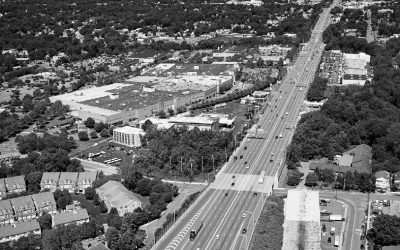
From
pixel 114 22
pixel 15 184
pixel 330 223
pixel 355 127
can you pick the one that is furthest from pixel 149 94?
pixel 114 22

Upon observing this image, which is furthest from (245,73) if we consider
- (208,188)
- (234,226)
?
(234,226)

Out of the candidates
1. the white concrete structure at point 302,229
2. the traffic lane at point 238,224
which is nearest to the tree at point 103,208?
the traffic lane at point 238,224

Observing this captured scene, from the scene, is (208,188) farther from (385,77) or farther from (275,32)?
(275,32)

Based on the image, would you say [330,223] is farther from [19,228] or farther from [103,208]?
[19,228]

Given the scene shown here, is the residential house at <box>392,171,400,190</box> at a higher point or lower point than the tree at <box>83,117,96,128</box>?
higher

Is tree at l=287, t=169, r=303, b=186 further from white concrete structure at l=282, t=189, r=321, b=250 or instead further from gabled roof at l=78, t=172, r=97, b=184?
gabled roof at l=78, t=172, r=97, b=184

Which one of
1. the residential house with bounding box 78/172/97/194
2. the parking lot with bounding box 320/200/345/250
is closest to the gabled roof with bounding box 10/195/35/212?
the residential house with bounding box 78/172/97/194
